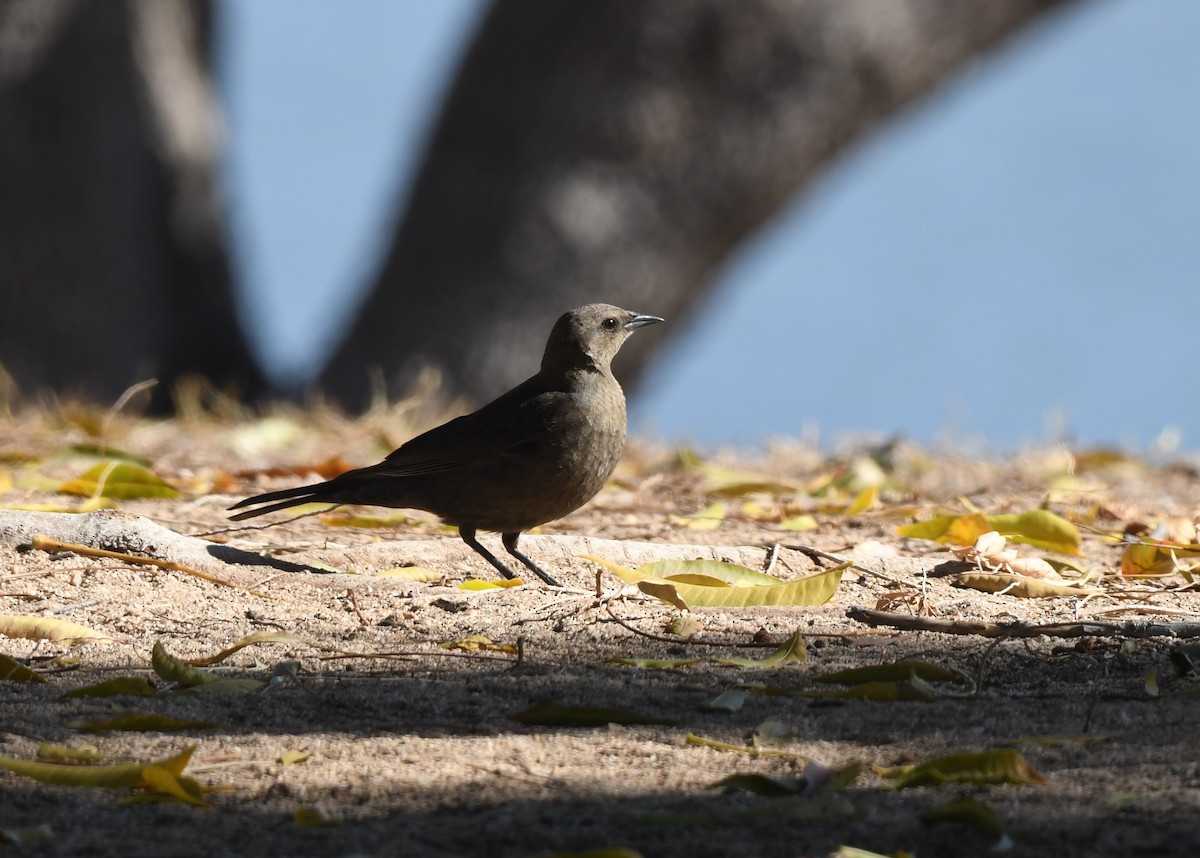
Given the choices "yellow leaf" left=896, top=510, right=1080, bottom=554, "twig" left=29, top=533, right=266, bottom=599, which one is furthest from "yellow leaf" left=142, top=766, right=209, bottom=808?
"yellow leaf" left=896, top=510, right=1080, bottom=554

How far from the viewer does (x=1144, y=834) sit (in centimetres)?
199

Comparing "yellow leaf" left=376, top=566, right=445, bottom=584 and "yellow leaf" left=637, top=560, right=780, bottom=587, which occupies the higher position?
"yellow leaf" left=637, top=560, right=780, bottom=587

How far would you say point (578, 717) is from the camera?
261 cm

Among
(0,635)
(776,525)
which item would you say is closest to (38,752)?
(0,635)

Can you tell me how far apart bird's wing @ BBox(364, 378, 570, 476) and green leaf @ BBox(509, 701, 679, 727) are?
1.60 meters

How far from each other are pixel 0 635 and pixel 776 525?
8.17ft

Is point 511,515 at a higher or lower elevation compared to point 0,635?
higher

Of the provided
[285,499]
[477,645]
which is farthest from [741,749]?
[285,499]

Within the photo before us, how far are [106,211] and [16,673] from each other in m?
7.94

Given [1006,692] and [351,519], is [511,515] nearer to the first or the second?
[351,519]

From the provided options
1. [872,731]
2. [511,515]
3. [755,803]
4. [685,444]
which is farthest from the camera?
[685,444]

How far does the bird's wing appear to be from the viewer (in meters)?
4.21

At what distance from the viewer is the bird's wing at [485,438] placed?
4.21 meters

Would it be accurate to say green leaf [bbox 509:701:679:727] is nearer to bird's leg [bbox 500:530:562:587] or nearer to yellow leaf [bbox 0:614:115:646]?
yellow leaf [bbox 0:614:115:646]
